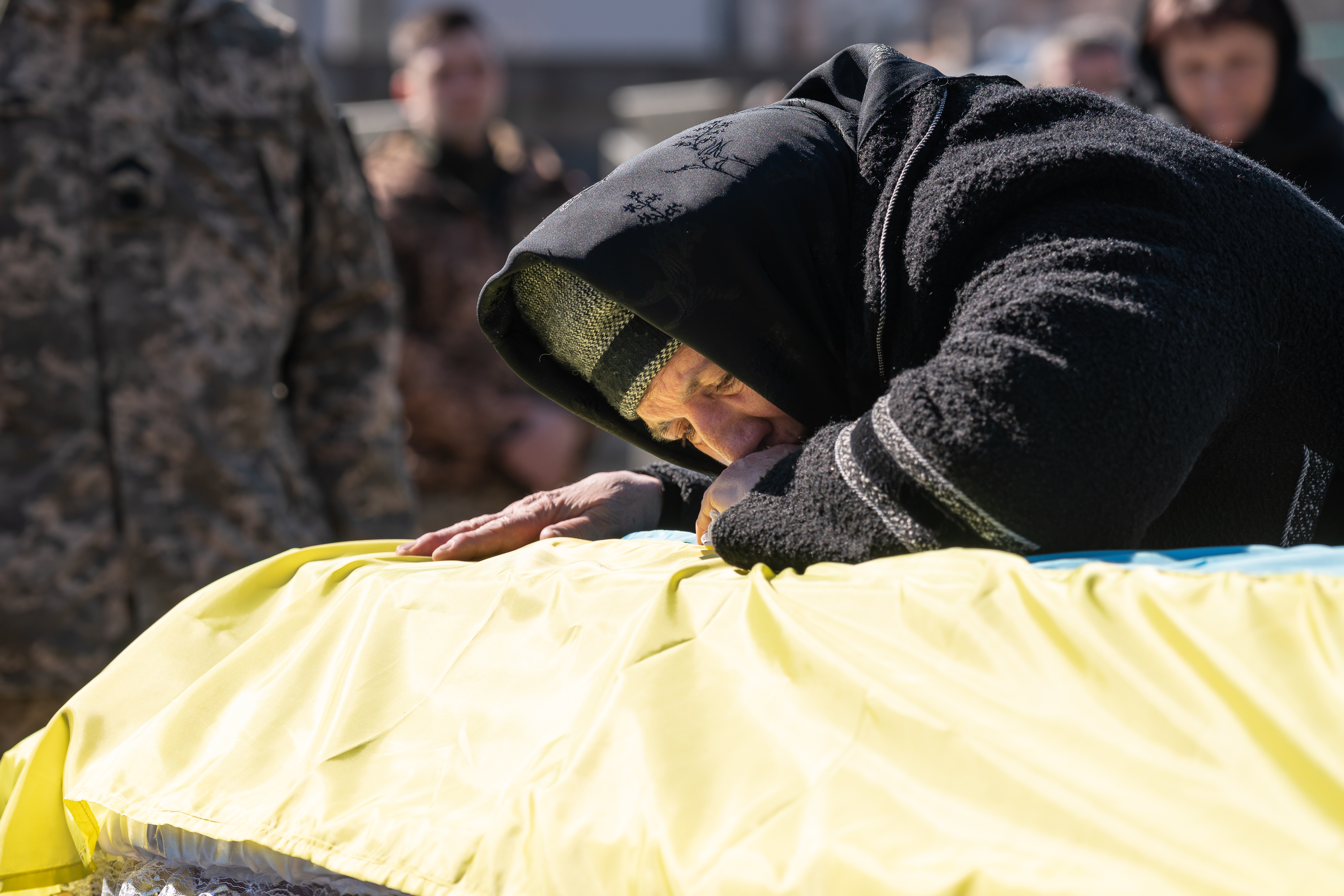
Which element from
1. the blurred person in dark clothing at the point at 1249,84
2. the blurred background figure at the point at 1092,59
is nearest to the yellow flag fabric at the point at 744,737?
the blurred person in dark clothing at the point at 1249,84

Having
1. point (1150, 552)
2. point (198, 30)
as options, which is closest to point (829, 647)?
point (1150, 552)

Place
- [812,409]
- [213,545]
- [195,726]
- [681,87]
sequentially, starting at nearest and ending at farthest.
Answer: [195,726] → [812,409] → [213,545] → [681,87]

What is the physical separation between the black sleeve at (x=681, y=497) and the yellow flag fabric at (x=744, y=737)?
51cm

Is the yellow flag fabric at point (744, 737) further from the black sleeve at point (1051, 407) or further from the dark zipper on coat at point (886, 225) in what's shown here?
the dark zipper on coat at point (886, 225)

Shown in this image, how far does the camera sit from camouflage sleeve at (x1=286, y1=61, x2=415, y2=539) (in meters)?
3.22

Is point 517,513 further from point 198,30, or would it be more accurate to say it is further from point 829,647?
point 198,30

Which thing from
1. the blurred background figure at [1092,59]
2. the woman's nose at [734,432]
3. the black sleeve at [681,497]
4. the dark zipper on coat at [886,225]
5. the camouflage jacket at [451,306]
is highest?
the dark zipper on coat at [886,225]

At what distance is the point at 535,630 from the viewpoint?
1.47 metres

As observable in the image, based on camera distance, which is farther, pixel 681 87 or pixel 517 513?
pixel 681 87

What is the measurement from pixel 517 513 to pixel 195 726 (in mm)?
600

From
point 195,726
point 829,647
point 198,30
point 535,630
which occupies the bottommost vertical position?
point 195,726

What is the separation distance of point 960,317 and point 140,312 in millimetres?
2105

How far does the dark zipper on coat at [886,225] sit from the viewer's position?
60.1 inches

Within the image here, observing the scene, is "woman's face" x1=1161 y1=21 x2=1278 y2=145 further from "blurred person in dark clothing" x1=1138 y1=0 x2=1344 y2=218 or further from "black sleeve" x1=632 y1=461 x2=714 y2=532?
"black sleeve" x1=632 y1=461 x2=714 y2=532
